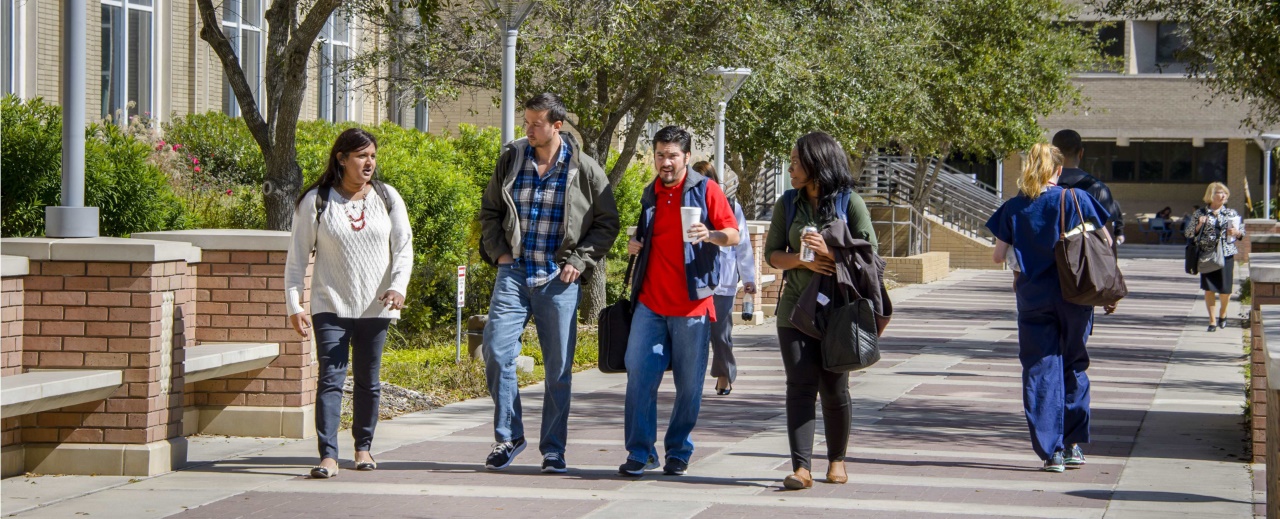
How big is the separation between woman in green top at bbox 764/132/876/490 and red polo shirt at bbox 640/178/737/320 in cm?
39

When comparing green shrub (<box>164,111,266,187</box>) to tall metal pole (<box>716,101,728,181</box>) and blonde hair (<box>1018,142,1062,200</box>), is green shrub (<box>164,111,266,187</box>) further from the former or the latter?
blonde hair (<box>1018,142,1062,200</box>)

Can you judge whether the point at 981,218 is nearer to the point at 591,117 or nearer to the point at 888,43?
the point at 888,43

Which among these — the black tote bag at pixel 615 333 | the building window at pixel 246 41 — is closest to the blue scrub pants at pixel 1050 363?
the black tote bag at pixel 615 333

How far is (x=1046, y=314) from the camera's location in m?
7.77

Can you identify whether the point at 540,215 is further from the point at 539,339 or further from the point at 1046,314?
the point at 1046,314

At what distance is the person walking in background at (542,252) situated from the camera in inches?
290

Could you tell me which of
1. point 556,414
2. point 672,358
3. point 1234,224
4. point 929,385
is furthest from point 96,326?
point 1234,224

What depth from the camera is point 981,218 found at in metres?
37.4

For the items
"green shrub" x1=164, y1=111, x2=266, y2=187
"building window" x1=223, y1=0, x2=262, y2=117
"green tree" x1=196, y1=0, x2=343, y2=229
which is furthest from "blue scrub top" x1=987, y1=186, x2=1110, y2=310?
"building window" x1=223, y1=0, x2=262, y2=117

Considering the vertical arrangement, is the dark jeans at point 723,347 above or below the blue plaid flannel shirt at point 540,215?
below

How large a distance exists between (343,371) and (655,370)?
1.45 meters

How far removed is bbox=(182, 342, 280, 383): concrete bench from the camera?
773 centimetres

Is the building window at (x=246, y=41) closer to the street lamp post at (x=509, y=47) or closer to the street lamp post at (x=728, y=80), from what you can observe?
the street lamp post at (x=728, y=80)

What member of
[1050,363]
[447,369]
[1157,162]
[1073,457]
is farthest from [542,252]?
[1157,162]
